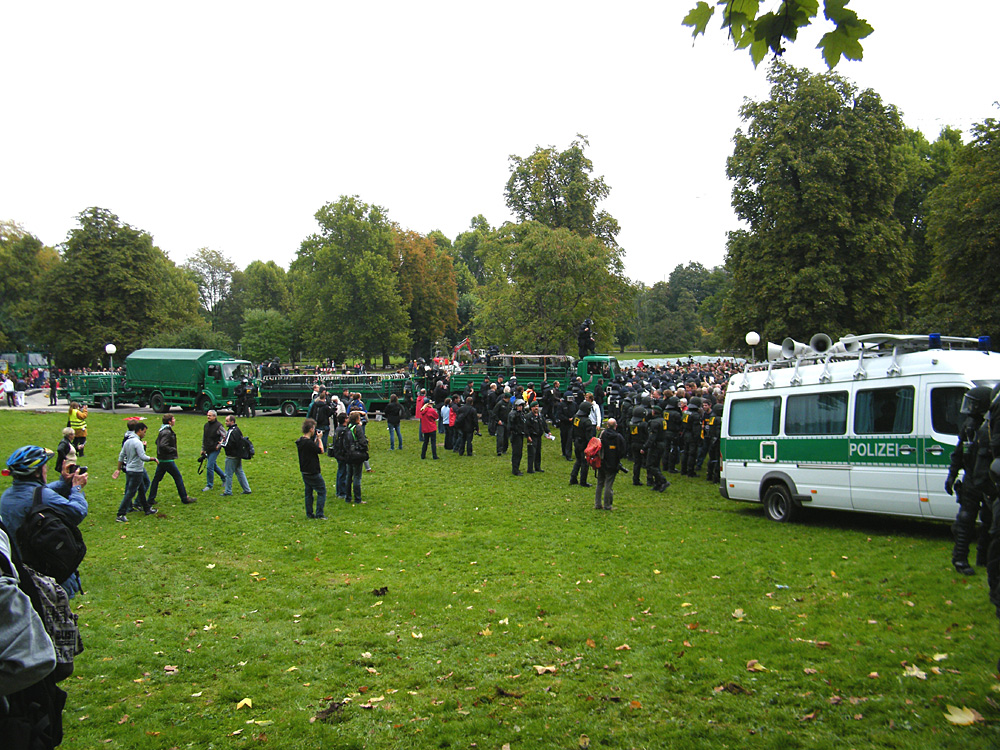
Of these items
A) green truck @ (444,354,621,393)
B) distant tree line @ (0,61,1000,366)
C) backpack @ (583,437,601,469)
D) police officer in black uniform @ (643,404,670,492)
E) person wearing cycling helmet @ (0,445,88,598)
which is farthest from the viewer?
green truck @ (444,354,621,393)

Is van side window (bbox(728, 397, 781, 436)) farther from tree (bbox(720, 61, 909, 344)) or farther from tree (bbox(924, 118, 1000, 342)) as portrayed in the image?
tree (bbox(720, 61, 909, 344))

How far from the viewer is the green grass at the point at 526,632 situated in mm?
4633

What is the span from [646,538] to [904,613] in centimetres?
413

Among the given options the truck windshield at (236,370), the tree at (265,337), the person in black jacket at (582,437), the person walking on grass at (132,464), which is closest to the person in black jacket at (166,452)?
the person walking on grass at (132,464)

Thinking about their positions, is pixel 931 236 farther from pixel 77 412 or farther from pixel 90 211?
pixel 90 211

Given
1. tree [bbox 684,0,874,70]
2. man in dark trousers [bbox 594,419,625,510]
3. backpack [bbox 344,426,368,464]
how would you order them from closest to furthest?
tree [bbox 684,0,874,70] → man in dark trousers [bbox 594,419,625,510] → backpack [bbox 344,426,368,464]

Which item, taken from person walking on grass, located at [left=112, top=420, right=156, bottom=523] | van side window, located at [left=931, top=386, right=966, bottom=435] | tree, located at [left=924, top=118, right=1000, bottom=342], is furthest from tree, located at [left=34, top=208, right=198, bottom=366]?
van side window, located at [left=931, top=386, right=966, bottom=435]

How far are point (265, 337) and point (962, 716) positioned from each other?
187 feet

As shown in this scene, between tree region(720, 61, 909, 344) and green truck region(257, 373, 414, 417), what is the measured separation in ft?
56.7

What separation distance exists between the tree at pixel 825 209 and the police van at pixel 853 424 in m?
20.3

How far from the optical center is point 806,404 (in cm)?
1085

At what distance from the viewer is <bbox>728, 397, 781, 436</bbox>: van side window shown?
11477mm

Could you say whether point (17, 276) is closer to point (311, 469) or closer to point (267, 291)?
point (267, 291)

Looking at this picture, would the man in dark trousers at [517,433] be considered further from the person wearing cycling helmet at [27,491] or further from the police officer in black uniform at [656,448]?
the person wearing cycling helmet at [27,491]
